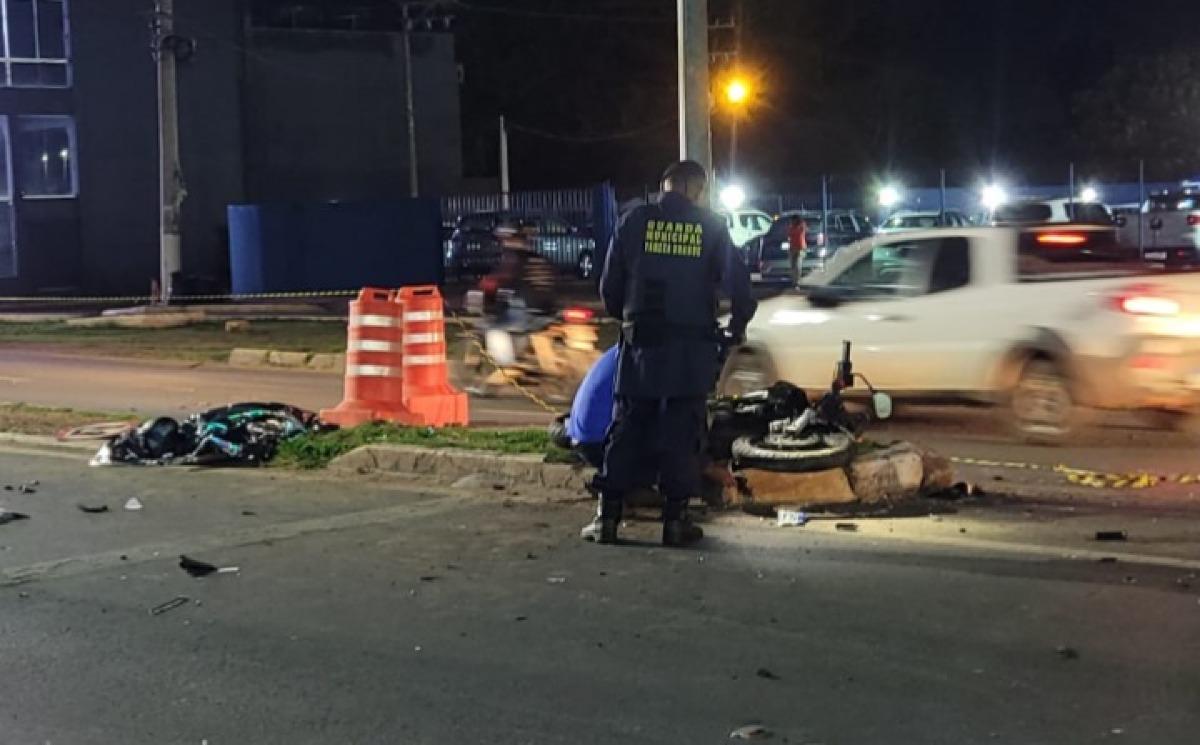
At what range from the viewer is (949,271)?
12453 mm

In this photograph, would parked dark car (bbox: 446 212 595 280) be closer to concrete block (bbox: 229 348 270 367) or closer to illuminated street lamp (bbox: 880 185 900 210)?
concrete block (bbox: 229 348 270 367)

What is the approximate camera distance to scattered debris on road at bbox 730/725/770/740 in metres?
4.98

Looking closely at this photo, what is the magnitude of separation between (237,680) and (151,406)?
10.5 metres

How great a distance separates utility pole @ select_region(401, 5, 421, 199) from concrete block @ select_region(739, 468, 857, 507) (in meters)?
33.4

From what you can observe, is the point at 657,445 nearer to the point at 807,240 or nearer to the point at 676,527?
the point at 676,527

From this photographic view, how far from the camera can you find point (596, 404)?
8.57 metres

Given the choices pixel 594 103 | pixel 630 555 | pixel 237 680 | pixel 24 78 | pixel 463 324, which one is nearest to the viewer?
pixel 237 680

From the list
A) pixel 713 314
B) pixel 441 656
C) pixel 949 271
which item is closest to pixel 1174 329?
pixel 949 271

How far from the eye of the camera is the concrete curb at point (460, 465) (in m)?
9.48

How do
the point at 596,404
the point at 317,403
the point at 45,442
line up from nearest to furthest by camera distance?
the point at 596,404 → the point at 45,442 → the point at 317,403

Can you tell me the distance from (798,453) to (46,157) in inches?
1347

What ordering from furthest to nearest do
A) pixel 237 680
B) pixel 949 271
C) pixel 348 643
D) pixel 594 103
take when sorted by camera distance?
1. pixel 594 103
2. pixel 949 271
3. pixel 348 643
4. pixel 237 680

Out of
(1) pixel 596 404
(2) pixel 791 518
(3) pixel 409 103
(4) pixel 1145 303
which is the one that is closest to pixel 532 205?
(3) pixel 409 103

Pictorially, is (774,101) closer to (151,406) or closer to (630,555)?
(151,406)
